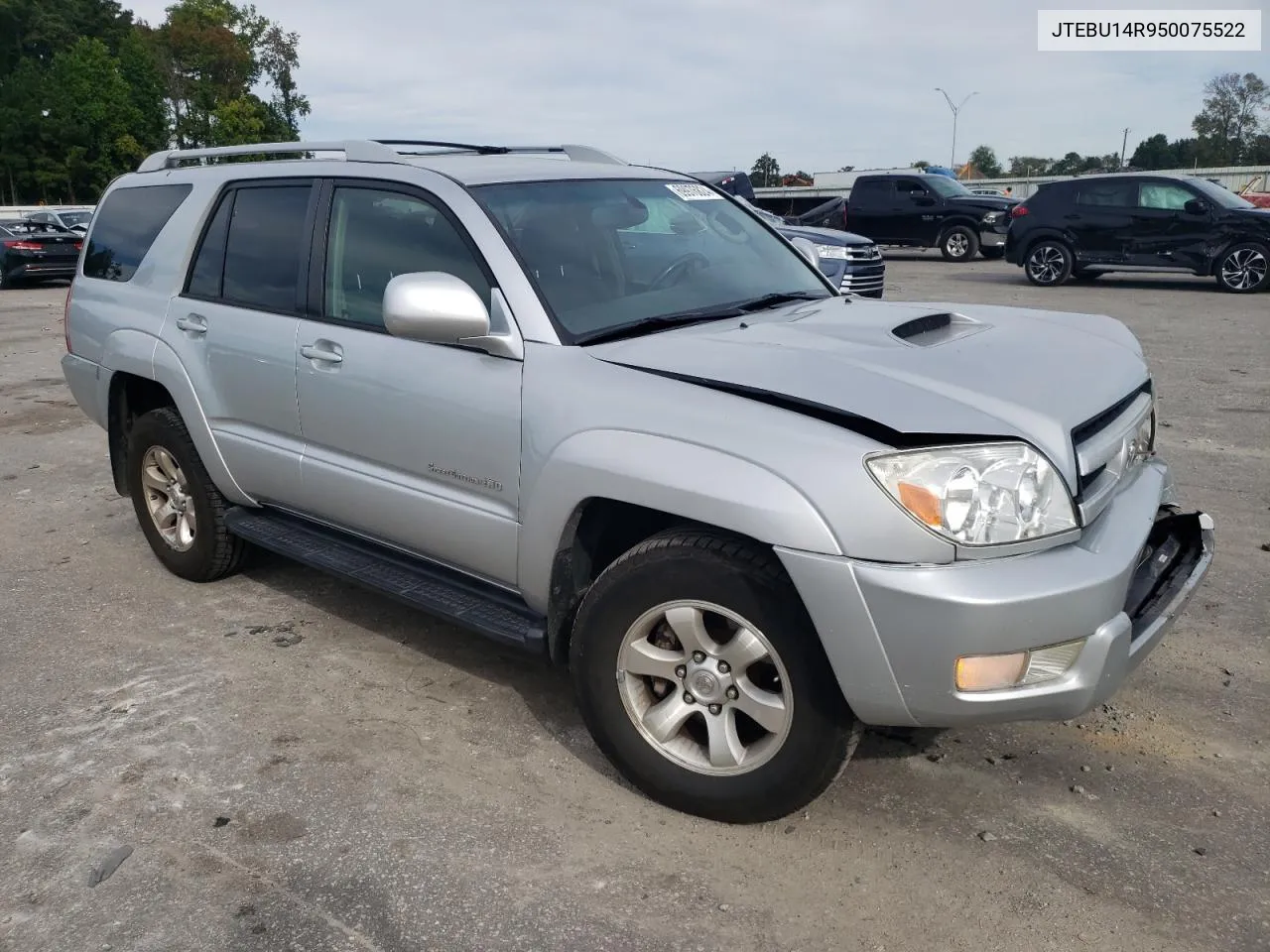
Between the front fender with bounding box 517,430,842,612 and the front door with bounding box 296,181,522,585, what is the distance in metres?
0.13

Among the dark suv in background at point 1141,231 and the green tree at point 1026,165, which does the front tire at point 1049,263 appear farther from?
the green tree at point 1026,165

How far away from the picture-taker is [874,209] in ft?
74.0

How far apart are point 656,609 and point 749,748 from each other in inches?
17.8

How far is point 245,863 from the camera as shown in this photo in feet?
9.42

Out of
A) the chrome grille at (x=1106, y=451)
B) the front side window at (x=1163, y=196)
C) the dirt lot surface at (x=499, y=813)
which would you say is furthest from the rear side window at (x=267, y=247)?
the front side window at (x=1163, y=196)

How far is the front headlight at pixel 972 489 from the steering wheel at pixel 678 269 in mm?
1360

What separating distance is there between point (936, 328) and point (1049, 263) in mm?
14479

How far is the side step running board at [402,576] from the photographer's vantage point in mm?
3332

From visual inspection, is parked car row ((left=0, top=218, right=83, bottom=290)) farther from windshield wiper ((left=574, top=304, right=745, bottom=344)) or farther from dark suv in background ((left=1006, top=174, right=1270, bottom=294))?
windshield wiper ((left=574, top=304, right=745, bottom=344))

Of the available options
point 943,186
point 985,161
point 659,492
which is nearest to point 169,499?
point 659,492

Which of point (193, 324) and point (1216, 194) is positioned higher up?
point (1216, 194)

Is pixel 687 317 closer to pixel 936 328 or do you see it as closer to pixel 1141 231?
pixel 936 328

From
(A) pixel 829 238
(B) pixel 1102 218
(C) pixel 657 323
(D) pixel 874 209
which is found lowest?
(C) pixel 657 323

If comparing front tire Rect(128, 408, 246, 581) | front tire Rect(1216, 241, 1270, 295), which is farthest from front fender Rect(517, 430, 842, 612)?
front tire Rect(1216, 241, 1270, 295)
